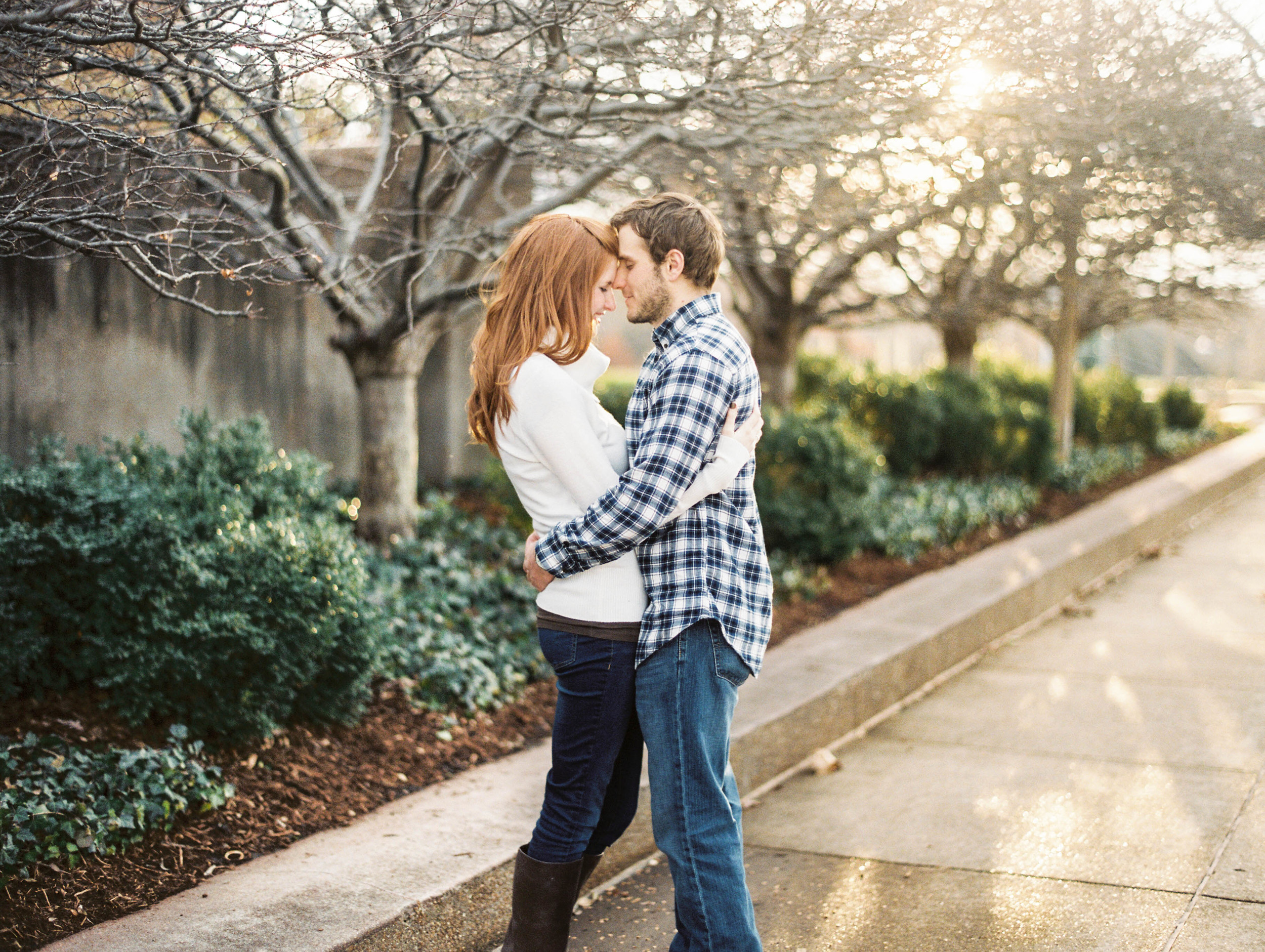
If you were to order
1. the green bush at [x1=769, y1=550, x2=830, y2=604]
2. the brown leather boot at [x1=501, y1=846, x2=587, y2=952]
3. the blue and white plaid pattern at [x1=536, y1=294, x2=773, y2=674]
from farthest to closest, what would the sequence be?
the green bush at [x1=769, y1=550, x2=830, y2=604] → the brown leather boot at [x1=501, y1=846, x2=587, y2=952] → the blue and white plaid pattern at [x1=536, y1=294, x2=773, y2=674]

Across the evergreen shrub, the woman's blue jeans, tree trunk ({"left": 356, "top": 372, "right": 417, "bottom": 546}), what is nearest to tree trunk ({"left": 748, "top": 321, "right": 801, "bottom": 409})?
the evergreen shrub

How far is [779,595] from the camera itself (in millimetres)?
6824

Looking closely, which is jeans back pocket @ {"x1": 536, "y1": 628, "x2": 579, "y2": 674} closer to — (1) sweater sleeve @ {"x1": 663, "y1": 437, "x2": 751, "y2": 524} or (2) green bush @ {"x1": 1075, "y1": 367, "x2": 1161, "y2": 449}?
(1) sweater sleeve @ {"x1": 663, "y1": 437, "x2": 751, "y2": 524}

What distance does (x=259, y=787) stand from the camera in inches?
145

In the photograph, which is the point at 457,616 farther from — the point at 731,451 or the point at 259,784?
the point at 731,451

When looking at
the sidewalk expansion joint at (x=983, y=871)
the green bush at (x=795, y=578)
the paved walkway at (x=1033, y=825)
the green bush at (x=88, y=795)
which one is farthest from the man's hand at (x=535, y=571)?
the green bush at (x=795, y=578)

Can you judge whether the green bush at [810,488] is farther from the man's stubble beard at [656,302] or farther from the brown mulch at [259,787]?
the man's stubble beard at [656,302]

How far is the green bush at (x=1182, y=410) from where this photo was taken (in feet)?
58.7

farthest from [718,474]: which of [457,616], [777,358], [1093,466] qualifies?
[1093,466]

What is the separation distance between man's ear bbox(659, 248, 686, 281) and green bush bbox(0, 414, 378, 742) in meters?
1.93

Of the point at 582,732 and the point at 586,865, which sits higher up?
the point at 582,732

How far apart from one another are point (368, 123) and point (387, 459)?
183 centimetres

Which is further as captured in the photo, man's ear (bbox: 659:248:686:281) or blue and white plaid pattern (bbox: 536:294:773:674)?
man's ear (bbox: 659:248:686:281)

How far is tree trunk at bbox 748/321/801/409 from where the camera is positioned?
9461 millimetres
